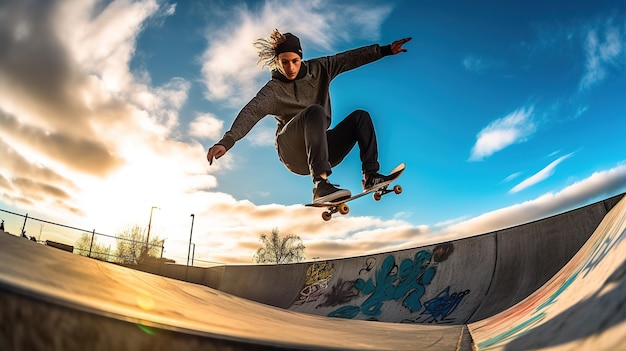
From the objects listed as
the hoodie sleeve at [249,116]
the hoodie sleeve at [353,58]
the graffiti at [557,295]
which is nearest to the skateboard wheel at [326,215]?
the hoodie sleeve at [249,116]

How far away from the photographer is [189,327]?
27.6 inches

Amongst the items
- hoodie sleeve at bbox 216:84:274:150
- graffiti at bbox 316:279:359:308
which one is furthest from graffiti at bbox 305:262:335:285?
hoodie sleeve at bbox 216:84:274:150

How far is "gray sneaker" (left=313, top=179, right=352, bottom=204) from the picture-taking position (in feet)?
12.0

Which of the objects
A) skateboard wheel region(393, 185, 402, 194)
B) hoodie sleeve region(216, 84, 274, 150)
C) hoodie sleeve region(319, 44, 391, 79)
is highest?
hoodie sleeve region(319, 44, 391, 79)

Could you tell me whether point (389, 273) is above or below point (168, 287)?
Answer: above

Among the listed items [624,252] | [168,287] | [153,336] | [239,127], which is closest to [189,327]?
[153,336]

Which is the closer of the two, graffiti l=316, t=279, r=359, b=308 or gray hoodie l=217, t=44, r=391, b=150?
gray hoodie l=217, t=44, r=391, b=150

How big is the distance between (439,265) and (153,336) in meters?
7.24

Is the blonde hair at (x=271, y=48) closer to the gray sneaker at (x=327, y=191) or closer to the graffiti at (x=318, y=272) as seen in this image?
the gray sneaker at (x=327, y=191)

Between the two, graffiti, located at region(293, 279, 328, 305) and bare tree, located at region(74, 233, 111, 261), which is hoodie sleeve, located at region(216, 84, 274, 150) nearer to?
graffiti, located at region(293, 279, 328, 305)

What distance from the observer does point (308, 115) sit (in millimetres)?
3578

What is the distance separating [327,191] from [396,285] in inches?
185

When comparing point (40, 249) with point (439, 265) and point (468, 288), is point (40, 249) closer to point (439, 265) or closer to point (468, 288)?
point (468, 288)

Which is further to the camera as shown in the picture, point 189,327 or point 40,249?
point 40,249
